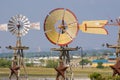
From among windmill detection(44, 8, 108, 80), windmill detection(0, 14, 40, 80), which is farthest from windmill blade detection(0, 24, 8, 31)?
windmill detection(44, 8, 108, 80)

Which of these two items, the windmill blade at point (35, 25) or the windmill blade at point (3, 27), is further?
the windmill blade at point (35, 25)

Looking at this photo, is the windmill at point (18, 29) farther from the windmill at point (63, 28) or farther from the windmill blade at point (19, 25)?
the windmill at point (63, 28)

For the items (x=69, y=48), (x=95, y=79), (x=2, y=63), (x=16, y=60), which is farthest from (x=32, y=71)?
(x=95, y=79)

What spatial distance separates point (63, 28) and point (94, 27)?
4.54 meters

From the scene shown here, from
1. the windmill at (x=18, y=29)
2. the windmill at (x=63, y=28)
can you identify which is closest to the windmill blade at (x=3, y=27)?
the windmill at (x=18, y=29)

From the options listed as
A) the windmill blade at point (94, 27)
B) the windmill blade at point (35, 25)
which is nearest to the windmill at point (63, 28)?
the windmill blade at point (94, 27)

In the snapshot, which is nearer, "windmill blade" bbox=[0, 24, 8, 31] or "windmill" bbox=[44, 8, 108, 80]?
"windmill" bbox=[44, 8, 108, 80]

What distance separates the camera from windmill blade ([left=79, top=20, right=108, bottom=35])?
69.3 metres

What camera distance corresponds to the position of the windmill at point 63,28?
7000cm

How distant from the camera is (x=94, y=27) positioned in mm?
70562

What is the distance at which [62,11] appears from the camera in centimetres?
7044

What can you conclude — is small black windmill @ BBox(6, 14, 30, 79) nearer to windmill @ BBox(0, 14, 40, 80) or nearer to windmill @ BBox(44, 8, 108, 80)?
windmill @ BBox(0, 14, 40, 80)

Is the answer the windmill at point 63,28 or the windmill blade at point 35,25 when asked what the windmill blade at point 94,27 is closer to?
the windmill at point 63,28

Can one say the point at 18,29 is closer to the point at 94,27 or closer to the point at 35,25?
the point at 35,25
